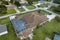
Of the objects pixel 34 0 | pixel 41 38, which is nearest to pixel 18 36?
pixel 41 38

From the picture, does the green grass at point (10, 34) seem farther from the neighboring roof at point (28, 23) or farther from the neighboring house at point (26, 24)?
the neighboring roof at point (28, 23)

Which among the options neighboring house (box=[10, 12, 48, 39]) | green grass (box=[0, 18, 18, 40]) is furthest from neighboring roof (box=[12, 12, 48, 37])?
green grass (box=[0, 18, 18, 40])

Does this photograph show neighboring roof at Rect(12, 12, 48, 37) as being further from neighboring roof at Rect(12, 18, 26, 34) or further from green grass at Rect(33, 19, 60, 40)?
green grass at Rect(33, 19, 60, 40)

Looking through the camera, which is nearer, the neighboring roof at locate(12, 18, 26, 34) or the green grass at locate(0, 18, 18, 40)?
the green grass at locate(0, 18, 18, 40)

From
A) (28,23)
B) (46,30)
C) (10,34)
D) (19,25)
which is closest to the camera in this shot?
(10,34)

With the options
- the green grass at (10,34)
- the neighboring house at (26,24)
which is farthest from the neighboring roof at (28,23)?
the green grass at (10,34)

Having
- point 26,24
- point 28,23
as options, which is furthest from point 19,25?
point 28,23

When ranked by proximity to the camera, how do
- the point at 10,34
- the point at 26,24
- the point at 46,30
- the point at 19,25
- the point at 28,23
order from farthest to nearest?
the point at 28,23, the point at 26,24, the point at 46,30, the point at 19,25, the point at 10,34

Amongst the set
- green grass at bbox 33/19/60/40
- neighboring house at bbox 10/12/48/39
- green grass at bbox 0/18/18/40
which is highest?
neighboring house at bbox 10/12/48/39

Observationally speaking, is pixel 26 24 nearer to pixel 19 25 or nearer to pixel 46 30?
pixel 19 25
